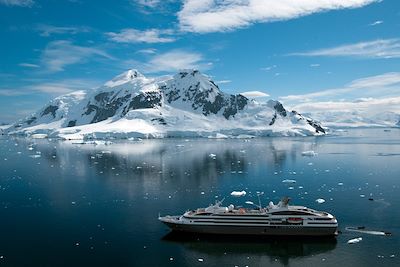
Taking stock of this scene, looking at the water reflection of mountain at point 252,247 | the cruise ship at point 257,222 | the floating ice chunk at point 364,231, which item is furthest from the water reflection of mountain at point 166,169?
the floating ice chunk at point 364,231

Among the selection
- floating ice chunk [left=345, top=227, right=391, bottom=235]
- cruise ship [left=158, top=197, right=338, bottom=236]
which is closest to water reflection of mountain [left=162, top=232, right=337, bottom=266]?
cruise ship [left=158, top=197, right=338, bottom=236]

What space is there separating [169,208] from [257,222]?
1588 centimetres

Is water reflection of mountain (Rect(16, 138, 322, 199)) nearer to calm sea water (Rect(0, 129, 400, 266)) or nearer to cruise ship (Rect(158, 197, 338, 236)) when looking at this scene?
calm sea water (Rect(0, 129, 400, 266))

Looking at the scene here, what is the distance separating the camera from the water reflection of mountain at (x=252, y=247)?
137 feet

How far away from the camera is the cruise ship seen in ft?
158

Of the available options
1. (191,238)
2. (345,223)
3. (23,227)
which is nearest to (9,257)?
(23,227)

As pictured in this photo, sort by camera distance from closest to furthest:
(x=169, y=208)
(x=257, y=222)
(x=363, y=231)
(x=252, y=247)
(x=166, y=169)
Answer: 1. (x=252, y=247)
2. (x=363, y=231)
3. (x=257, y=222)
4. (x=169, y=208)
5. (x=166, y=169)

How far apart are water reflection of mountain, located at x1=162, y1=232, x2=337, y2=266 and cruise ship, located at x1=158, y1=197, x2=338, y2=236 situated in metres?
0.84

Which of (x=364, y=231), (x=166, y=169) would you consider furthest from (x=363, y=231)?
(x=166, y=169)

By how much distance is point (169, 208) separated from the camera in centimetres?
5941

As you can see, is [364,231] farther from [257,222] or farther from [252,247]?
[252,247]

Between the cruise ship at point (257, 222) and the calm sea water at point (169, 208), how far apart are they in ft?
4.52

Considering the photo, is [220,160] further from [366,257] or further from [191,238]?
[366,257]

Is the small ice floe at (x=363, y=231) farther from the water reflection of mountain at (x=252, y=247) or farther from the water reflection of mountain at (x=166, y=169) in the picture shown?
the water reflection of mountain at (x=166, y=169)
